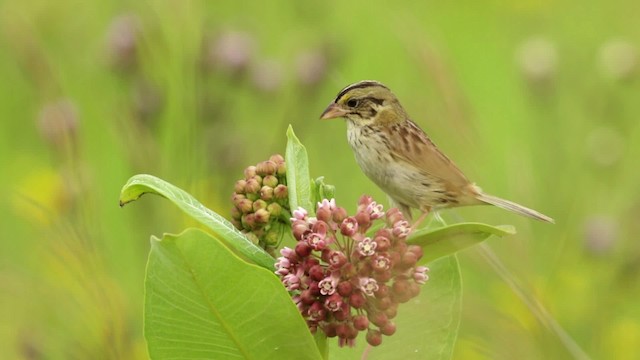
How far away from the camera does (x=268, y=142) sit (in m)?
6.31

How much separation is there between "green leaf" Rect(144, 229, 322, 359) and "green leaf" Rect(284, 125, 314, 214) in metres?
0.23

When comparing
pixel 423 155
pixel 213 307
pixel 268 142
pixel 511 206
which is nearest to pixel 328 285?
pixel 213 307

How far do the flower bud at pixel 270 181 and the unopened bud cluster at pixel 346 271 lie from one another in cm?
14

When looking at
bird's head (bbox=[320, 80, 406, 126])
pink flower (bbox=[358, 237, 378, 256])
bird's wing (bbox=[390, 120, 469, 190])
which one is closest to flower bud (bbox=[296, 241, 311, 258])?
pink flower (bbox=[358, 237, 378, 256])

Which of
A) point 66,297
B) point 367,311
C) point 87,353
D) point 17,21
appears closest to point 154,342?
point 367,311

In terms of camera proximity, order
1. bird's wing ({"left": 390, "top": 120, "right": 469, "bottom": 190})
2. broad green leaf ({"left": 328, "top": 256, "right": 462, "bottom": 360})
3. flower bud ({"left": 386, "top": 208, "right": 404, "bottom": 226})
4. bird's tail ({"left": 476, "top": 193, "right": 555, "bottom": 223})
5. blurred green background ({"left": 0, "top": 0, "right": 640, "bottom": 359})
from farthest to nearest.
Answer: blurred green background ({"left": 0, "top": 0, "right": 640, "bottom": 359})
bird's tail ({"left": 476, "top": 193, "right": 555, "bottom": 223})
bird's wing ({"left": 390, "top": 120, "right": 469, "bottom": 190})
broad green leaf ({"left": 328, "top": 256, "right": 462, "bottom": 360})
flower bud ({"left": 386, "top": 208, "right": 404, "bottom": 226})

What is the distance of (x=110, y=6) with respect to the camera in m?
9.46

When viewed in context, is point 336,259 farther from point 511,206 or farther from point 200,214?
point 511,206

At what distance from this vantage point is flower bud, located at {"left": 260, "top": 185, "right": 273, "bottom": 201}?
2.51 meters

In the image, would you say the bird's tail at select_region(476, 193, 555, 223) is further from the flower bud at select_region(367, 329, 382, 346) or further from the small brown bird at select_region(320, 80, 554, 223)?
the flower bud at select_region(367, 329, 382, 346)

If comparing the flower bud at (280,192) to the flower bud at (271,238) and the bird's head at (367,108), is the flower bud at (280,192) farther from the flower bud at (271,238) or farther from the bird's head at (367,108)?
the bird's head at (367,108)

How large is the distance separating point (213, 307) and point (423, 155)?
56.4 inches

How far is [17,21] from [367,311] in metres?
3.10

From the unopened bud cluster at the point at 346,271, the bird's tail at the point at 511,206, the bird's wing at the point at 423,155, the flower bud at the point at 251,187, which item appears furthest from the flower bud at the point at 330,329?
the bird's tail at the point at 511,206
